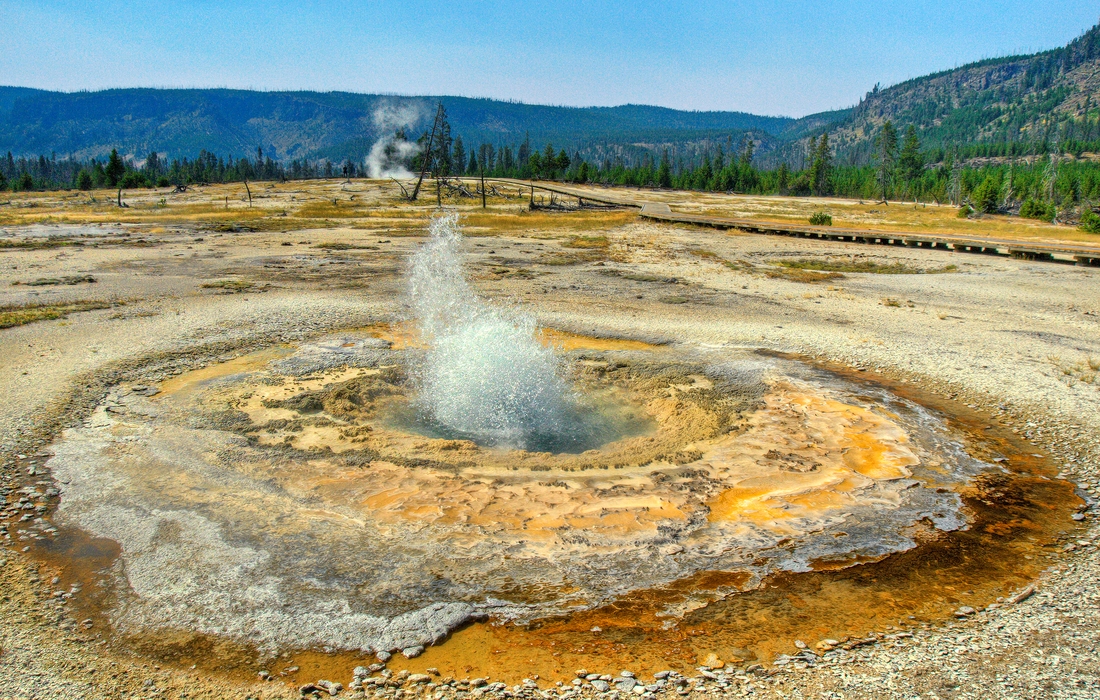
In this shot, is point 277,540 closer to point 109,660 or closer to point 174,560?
point 174,560

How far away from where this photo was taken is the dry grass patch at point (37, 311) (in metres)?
14.2

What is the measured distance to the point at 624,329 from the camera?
1486 cm

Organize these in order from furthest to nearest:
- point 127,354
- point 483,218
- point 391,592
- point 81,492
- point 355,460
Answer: point 483,218 → point 127,354 → point 355,460 → point 81,492 → point 391,592

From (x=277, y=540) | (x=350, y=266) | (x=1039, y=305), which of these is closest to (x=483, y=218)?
(x=350, y=266)

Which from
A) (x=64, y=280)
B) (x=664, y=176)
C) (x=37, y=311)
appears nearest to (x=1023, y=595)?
(x=37, y=311)

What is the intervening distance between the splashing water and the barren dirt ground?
1797 millimetres

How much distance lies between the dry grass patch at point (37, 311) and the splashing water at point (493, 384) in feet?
26.9

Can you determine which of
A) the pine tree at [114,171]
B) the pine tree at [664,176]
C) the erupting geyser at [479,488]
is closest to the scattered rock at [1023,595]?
the erupting geyser at [479,488]

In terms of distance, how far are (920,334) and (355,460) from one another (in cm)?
1292

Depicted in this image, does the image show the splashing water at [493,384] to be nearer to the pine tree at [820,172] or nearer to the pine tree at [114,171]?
the pine tree at [114,171]

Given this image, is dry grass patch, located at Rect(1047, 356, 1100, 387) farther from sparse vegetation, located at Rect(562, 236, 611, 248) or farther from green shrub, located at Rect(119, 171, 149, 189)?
green shrub, located at Rect(119, 171, 149, 189)

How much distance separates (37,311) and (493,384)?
1206 centimetres

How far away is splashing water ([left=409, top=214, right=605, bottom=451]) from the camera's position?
9.48 m

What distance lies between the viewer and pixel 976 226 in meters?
45.6
